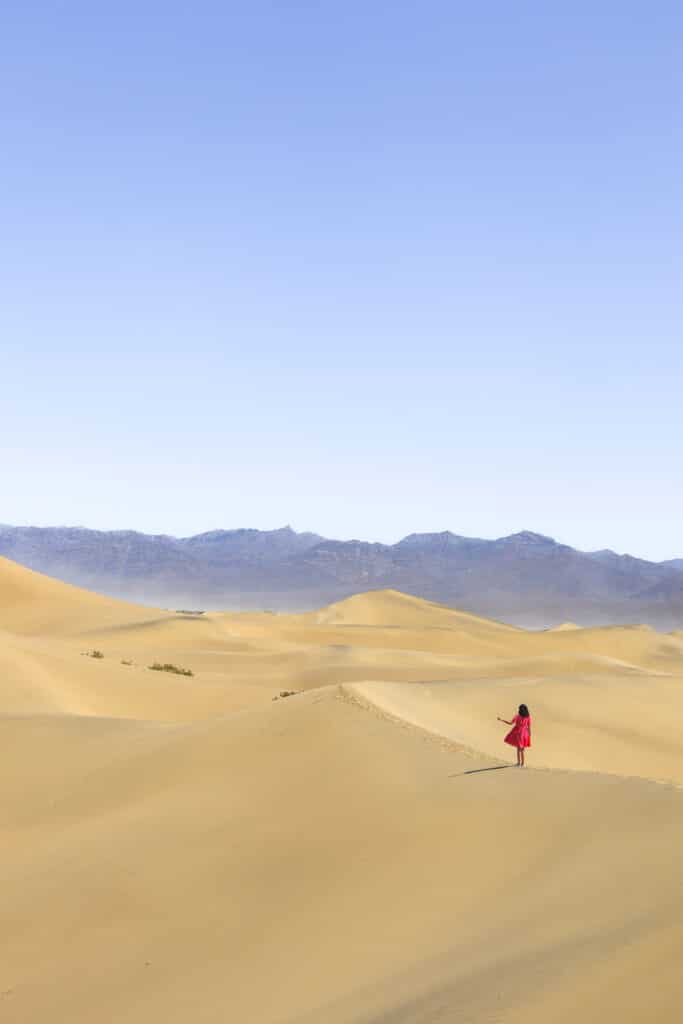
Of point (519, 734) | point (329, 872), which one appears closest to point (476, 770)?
point (519, 734)

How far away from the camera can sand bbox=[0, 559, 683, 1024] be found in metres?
7.07

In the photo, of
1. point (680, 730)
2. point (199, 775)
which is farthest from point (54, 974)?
point (680, 730)

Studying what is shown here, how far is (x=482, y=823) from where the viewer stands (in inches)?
427

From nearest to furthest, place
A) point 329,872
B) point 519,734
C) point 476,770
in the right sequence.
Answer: point 329,872
point 476,770
point 519,734

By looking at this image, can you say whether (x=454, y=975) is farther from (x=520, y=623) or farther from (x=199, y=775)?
(x=520, y=623)

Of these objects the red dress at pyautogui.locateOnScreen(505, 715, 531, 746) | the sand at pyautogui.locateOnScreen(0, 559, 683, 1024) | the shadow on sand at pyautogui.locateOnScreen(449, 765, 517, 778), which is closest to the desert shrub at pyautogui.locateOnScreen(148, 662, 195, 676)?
the sand at pyautogui.locateOnScreen(0, 559, 683, 1024)

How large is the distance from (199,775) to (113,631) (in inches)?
1435

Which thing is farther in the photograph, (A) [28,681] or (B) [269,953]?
(A) [28,681]

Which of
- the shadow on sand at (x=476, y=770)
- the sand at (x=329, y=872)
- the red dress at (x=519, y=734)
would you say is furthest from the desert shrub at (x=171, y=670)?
the shadow on sand at (x=476, y=770)

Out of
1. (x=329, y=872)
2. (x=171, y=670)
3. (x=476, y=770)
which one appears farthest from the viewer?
(x=171, y=670)

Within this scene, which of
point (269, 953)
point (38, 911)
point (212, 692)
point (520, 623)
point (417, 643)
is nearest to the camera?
point (269, 953)

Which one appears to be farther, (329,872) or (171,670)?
(171,670)

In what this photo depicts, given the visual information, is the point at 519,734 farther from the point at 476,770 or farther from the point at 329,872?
the point at 329,872

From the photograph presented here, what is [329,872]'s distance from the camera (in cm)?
1009
